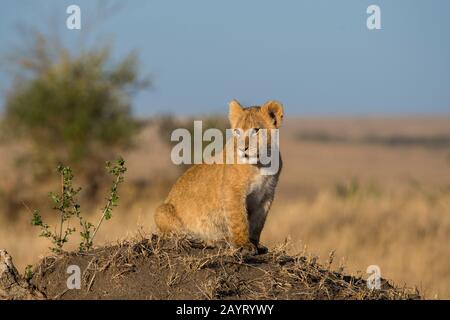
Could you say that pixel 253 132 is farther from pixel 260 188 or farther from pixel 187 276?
pixel 187 276

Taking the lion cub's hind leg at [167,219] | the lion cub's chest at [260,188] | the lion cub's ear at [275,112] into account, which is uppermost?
the lion cub's ear at [275,112]

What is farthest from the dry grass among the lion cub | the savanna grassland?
the lion cub

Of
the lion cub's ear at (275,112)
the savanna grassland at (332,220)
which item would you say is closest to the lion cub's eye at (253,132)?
the lion cub's ear at (275,112)

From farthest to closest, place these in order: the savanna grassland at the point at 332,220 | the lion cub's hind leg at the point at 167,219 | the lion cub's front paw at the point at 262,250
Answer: the savanna grassland at the point at 332,220 → the lion cub's hind leg at the point at 167,219 → the lion cub's front paw at the point at 262,250

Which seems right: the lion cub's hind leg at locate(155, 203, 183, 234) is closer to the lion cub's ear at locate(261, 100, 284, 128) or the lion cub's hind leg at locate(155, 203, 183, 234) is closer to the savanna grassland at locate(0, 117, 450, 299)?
the savanna grassland at locate(0, 117, 450, 299)

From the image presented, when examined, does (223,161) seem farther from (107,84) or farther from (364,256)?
(107,84)

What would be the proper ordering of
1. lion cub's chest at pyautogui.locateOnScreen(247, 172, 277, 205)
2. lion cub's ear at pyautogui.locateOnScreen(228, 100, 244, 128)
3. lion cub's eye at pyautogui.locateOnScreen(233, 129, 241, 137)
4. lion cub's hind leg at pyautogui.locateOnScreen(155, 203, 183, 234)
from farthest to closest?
1. lion cub's hind leg at pyautogui.locateOnScreen(155, 203, 183, 234)
2. lion cub's ear at pyautogui.locateOnScreen(228, 100, 244, 128)
3. lion cub's chest at pyautogui.locateOnScreen(247, 172, 277, 205)
4. lion cub's eye at pyautogui.locateOnScreen(233, 129, 241, 137)

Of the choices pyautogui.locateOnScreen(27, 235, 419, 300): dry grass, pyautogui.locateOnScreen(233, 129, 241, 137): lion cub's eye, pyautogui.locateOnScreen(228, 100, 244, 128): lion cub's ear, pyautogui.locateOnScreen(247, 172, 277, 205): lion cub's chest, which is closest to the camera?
pyautogui.locateOnScreen(27, 235, 419, 300): dry grass

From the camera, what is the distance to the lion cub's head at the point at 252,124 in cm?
991

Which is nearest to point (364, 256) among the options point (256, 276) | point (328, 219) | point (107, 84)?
point (328, 219)

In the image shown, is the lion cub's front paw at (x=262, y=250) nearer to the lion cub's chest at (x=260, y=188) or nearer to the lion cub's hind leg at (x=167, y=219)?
the lion cub's chest at (x=260, y=188)

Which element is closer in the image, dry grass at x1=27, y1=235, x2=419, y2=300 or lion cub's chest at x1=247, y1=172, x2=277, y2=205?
dry grass at x1=27, y1=235, x2=419, y2=300

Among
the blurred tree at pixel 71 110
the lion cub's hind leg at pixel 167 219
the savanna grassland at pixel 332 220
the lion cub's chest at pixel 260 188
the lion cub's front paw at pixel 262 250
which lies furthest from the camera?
the blurred tree at pixel 71 110

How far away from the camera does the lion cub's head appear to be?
32.5 ft
